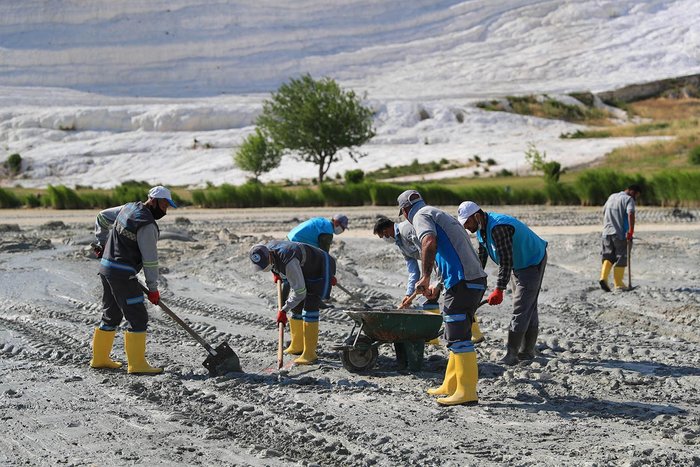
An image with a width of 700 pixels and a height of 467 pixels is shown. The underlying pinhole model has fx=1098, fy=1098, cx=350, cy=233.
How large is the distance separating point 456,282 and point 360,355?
1548 millimetres

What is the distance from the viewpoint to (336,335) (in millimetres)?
11555

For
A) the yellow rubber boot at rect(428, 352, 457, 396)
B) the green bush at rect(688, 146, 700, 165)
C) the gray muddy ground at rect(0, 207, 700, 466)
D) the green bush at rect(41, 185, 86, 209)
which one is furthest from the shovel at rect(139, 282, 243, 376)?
the green bush at rect(688, 146, 700, 165)

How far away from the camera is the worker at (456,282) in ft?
27.0

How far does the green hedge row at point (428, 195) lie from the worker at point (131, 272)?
2212 centimetres

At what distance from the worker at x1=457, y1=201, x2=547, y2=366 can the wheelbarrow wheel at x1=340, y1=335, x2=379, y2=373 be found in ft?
3.84

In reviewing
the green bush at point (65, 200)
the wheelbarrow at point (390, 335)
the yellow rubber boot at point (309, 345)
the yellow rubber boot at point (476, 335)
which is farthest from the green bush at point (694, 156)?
the wheelbarrow at point (390, 335)

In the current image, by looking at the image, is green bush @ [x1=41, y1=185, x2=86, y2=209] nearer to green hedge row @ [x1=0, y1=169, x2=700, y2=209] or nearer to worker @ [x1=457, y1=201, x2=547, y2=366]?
green hedge row @ [x1=0, y1=169, x2=700, y2=209]

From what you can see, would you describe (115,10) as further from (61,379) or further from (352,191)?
(61,379)

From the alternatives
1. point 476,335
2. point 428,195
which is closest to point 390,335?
point 476,335

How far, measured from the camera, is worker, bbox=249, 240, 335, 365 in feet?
31.3

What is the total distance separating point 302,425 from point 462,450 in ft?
4.26

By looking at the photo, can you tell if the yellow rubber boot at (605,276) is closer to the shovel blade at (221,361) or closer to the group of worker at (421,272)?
the group of worker at (421,272)

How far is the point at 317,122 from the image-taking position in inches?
1869

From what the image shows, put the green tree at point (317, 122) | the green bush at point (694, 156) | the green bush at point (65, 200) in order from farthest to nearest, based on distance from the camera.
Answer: the green tree at point (317, 122) < the green bush at point (694, 156) < the green bush at point (65, 200)
